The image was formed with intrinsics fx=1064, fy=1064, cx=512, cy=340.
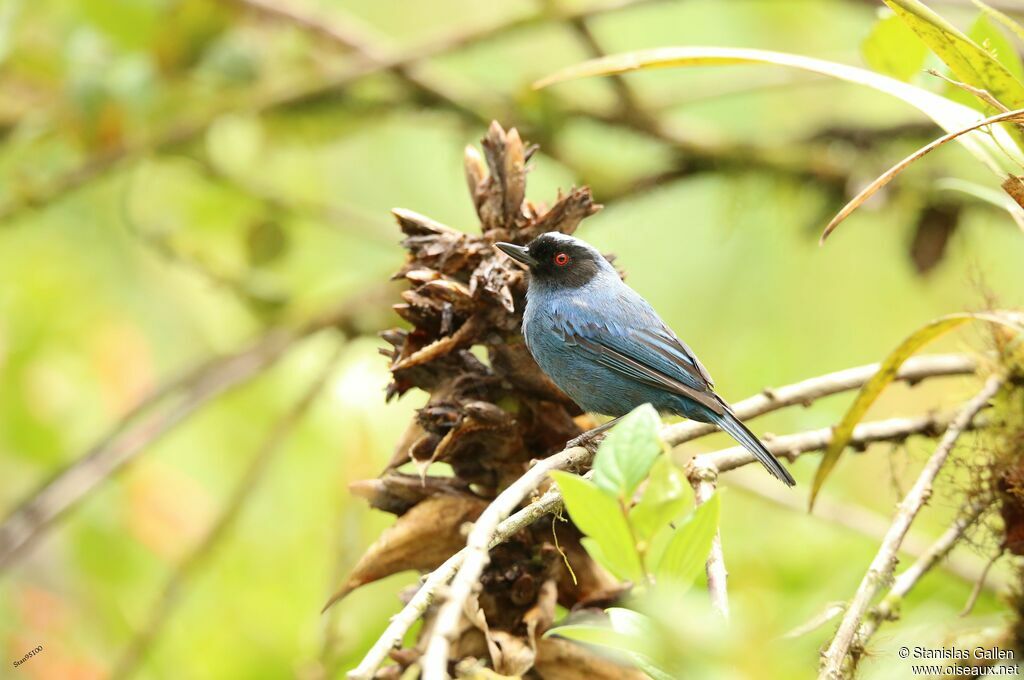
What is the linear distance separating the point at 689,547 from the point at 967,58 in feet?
3.89

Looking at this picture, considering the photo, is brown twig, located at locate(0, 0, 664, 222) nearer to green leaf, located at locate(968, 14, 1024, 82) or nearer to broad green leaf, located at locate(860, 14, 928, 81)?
broad green leaf, located at locate(860, 14, 928, 81)

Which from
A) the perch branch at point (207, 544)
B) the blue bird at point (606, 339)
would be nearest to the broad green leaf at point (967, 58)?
the blue bird at point (606, 339)

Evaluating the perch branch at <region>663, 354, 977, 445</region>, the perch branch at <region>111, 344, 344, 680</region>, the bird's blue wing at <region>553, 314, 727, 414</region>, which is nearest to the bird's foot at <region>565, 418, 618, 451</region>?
the perch branch at <region>663, 354, 977, 445</region>

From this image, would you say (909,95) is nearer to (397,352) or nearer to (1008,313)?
(1008,313)

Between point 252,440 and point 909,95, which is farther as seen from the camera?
point 252,440

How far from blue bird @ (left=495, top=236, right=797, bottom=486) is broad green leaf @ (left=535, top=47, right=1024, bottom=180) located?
88cm

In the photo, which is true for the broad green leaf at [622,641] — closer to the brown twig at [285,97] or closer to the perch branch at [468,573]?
the perch branch at [468,573]

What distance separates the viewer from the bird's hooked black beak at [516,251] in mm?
2203

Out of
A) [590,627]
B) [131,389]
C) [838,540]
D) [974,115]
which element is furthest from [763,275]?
[590,627]

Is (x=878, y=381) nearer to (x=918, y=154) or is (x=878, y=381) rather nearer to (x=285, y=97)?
(x=918, y=154)

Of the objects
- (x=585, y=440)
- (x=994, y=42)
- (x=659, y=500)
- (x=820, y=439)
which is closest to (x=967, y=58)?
(x=994, y=42)

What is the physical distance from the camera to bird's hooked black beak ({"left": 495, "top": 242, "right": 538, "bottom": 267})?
220cm

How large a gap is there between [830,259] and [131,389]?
3.84m

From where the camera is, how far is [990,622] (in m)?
2.44
